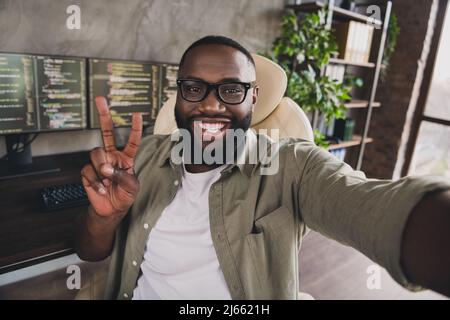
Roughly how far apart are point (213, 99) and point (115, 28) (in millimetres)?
1247

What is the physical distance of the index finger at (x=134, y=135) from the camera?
0.85 meters

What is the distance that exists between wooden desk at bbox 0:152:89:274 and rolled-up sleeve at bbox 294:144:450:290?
2.61ft

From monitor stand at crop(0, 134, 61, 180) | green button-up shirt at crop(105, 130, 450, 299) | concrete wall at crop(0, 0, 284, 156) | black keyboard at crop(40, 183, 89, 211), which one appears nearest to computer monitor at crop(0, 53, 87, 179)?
monitor stand at crop(0, 134, 61, 180)

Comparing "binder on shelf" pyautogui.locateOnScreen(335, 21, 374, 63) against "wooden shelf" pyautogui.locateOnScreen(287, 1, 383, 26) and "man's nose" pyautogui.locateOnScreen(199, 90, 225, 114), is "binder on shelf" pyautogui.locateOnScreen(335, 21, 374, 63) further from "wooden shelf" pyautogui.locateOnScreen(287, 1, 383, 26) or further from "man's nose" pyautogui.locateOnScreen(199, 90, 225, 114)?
"man's nose" pyautogui.locateOnScreen(199, 90, 225, 114)

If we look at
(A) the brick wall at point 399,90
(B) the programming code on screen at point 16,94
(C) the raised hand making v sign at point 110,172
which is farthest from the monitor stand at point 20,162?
(A) the brick wall at point 399,90

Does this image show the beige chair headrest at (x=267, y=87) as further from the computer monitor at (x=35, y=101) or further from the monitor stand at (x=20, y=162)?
the monitor stand at (x=20, y=162)

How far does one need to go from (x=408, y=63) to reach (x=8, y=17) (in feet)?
11.2

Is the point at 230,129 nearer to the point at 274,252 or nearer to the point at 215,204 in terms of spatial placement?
the point at 215,204

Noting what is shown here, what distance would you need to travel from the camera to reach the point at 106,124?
33.6 inches

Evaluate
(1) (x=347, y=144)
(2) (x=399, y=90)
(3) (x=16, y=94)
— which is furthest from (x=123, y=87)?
(2) (x=399, y=90)

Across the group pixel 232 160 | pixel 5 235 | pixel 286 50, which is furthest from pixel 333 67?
pixel 5 235

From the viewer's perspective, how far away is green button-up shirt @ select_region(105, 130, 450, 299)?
631mm
